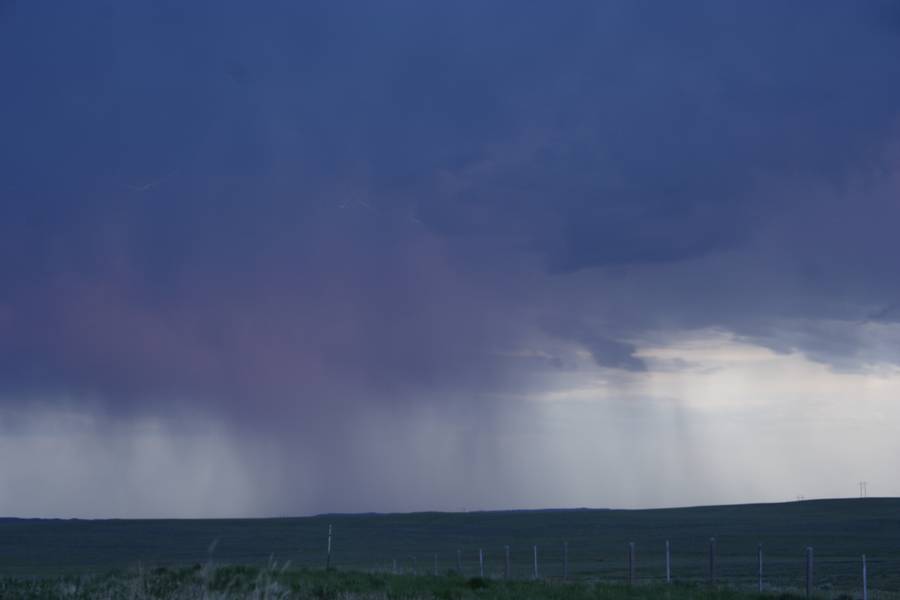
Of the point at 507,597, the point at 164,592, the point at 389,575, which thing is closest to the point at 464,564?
the point at 389,575

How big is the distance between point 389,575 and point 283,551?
50605mm

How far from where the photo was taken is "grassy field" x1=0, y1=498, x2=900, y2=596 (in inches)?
1837

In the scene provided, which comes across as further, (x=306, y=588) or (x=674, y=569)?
(x=674, y=569)

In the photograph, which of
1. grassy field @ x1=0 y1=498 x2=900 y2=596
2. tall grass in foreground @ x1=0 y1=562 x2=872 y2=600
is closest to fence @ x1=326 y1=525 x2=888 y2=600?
grassy field @ x1=0 y1=498 x2=900 y2=596

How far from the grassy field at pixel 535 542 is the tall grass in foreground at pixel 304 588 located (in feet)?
22.5

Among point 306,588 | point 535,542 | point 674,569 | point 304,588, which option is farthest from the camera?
point 535,542

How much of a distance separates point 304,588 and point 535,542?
62341 millimetres

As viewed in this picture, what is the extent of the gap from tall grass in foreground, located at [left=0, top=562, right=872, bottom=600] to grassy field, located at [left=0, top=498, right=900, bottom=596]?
686 centimetres

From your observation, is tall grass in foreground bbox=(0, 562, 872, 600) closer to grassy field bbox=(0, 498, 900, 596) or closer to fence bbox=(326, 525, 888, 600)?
fence bbox=(326, 525, 888, 600)

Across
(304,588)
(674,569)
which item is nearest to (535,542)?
(674,569)

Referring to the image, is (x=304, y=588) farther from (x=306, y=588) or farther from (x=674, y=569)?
(x=674, y=569)

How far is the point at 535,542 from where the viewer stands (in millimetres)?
81562

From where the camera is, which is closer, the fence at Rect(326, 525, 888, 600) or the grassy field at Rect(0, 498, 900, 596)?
the fence at Rect(326, 525, 888, 600)

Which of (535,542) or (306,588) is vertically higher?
(306,588)
